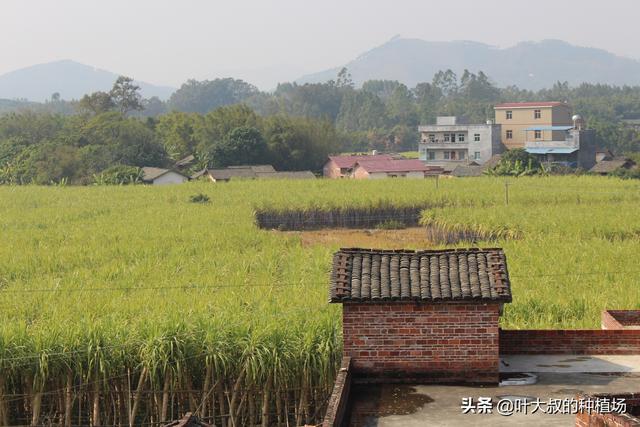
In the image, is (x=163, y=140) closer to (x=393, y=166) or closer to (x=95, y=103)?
(x=95, y=103)

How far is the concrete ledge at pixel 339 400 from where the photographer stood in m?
8.00

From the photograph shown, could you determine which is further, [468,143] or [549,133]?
[468,143]

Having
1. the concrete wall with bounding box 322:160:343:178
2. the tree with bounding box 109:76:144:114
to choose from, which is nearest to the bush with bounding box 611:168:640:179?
the concrete wall with bounding box 322:160:343:178

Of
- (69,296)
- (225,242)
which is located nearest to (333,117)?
(225,242)

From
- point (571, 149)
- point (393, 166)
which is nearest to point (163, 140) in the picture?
point (393, 166)

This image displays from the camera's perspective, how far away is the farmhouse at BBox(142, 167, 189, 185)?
60.6m

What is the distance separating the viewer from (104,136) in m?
68.3

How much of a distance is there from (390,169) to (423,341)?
56.4 meters

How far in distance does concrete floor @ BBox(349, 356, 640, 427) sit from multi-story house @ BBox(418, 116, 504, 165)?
222 feet

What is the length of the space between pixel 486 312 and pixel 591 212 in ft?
82.5

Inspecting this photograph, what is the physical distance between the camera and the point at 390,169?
65.9 m

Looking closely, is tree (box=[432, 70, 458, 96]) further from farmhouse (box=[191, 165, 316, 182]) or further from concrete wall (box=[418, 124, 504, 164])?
farmhouse (box=[191, 165, 316, 182])

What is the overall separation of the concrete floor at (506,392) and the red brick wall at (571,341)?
5.7 inches

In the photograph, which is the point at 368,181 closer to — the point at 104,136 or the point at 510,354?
the point at 104,136
